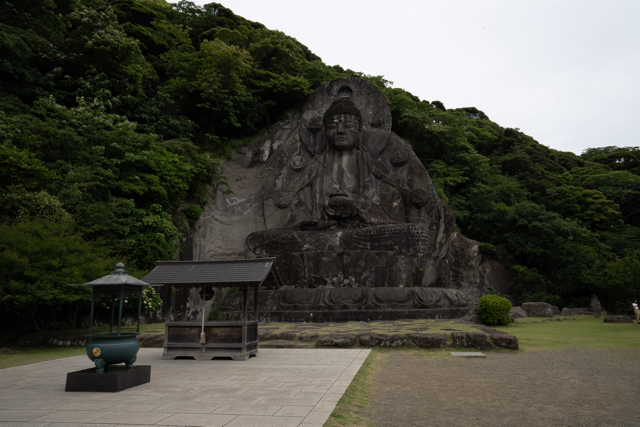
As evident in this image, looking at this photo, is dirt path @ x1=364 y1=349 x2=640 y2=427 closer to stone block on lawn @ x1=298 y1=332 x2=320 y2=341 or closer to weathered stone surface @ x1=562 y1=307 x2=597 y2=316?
stone block on lawn @ x1=298 y1=332 x2=320 y2=341

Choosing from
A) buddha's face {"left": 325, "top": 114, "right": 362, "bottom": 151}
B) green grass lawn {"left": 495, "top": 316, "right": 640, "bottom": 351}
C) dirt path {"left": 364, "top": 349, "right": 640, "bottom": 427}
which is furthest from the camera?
buddha's face {"left": 325, "top": 114, "right": 362, "bottom": 151}

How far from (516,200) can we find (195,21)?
21.2 meters

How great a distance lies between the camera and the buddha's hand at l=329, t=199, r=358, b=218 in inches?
620

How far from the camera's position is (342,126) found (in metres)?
17.3

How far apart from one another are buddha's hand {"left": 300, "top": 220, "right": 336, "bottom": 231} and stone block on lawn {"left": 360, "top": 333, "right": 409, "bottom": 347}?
7.48 meters

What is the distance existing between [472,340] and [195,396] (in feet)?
18.5

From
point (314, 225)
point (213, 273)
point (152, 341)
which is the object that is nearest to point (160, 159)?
point (314, 225)

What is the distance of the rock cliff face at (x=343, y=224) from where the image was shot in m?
12.9

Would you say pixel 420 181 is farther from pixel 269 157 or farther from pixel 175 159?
pixel 175 159

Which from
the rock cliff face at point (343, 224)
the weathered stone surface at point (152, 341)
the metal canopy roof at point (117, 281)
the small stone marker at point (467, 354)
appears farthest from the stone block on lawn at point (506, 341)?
the weathered stone surface at point (152, 341)

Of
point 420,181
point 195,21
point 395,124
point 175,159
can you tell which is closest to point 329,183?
point 420,181

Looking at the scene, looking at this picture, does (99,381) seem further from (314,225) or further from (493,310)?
(314,225)

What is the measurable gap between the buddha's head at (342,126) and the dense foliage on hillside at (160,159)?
3.14 metres

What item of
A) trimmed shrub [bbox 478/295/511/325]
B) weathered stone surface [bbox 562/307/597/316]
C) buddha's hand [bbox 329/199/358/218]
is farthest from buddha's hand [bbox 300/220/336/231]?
weathered stone surface [bbox 562/307/597/316]
